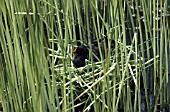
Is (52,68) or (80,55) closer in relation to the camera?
(52,68)

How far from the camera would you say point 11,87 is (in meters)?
1.60

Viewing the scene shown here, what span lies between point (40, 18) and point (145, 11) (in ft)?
2.22

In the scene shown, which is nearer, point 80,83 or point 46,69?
point 46,69

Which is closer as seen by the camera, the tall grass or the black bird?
the tall grass

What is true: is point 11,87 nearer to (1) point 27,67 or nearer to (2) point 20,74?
(2) point 20,74

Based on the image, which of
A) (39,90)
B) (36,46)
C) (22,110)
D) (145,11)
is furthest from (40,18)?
(145,11)

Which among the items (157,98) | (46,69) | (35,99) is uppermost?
(46,69)

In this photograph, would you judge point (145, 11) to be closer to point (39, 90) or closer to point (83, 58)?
point (83, 58)

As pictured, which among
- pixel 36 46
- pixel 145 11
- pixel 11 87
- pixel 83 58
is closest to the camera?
pixel 36 46

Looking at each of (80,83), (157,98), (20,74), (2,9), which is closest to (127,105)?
(157,98)

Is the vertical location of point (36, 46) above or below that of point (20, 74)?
above

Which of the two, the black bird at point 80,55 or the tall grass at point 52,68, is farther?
the black bird at point 80,55

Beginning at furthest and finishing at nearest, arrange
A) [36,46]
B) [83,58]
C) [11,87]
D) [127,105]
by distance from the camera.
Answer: [83,58] < [127,105] < [11,87] < [36,46]

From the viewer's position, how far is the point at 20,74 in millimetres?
1605
